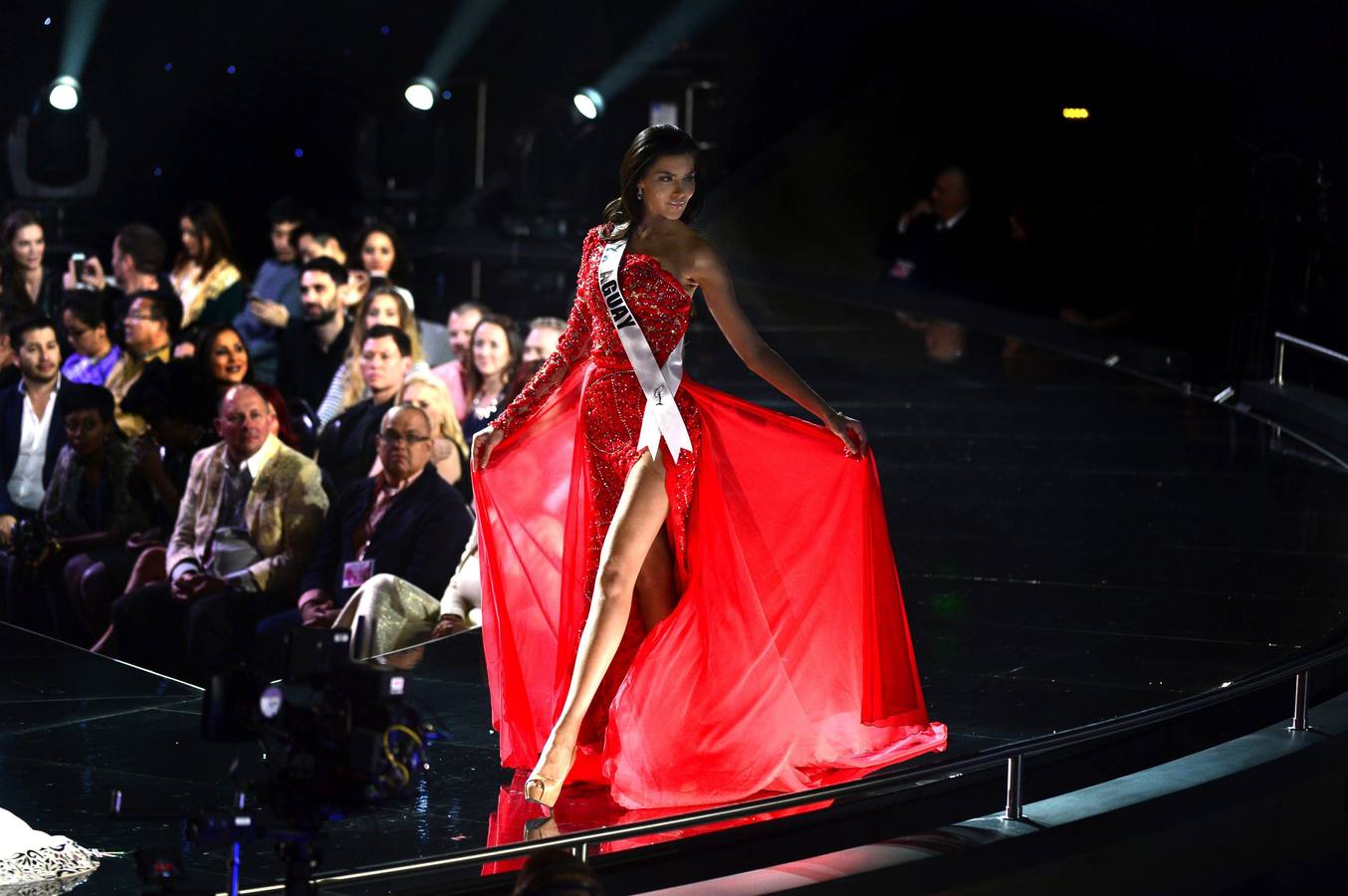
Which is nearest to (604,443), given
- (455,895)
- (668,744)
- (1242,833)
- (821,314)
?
(668,744)

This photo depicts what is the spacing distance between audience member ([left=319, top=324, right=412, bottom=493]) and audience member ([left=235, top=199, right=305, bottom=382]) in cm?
103

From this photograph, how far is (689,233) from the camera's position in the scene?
11.9ft

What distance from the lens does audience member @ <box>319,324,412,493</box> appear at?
682 cm

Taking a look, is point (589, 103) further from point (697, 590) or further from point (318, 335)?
point (697, 590)

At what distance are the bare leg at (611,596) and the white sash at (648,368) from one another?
2.2 inches

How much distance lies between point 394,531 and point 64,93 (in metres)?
6.52

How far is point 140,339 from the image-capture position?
25.2ft

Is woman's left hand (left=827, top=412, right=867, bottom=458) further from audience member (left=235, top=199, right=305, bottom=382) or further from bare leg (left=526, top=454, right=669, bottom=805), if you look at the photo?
audience member (left=235, top=199, right=305, bottom=382)

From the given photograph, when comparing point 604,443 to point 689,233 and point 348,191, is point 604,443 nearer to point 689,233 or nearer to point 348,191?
point 689,233

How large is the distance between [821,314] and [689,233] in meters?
7.87

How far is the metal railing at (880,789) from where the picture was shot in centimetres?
279

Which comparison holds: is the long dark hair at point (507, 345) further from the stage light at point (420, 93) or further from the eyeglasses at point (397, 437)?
the stage light at point (420, 93)

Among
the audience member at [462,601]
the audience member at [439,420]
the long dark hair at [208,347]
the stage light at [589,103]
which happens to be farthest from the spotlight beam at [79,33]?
the audience member at [462,601]

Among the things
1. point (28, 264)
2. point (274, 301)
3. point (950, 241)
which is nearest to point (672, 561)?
point (274, 301)
